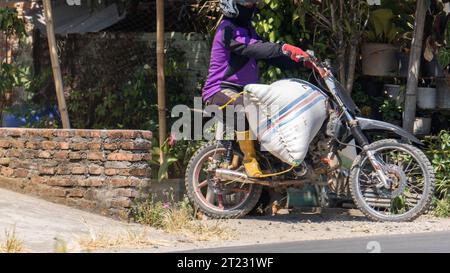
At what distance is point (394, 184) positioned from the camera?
8516 millimetres

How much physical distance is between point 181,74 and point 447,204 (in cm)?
363

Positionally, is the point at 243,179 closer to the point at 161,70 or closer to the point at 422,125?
the point at 161,70

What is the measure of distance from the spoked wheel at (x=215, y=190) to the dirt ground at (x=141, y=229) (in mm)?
161

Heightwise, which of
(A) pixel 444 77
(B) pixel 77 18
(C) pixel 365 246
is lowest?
(C) pixel 365 246

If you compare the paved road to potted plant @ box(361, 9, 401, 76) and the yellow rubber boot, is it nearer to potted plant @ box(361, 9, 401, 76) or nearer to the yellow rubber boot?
the yellow rubber boot

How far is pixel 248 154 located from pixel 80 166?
153 centimetres

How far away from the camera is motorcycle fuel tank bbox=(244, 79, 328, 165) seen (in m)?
8.45

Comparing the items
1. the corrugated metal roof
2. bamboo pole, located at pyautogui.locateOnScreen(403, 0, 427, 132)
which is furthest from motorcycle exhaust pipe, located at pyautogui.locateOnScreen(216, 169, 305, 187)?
the corrugated metal roof

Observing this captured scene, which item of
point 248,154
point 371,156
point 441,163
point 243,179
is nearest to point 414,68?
point 441,163

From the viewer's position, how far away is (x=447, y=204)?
9.00m

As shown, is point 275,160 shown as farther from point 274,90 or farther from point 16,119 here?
point 16,119

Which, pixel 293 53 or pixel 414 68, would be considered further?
pixel 414 68

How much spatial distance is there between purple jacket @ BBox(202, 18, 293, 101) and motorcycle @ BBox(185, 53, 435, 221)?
450mm
